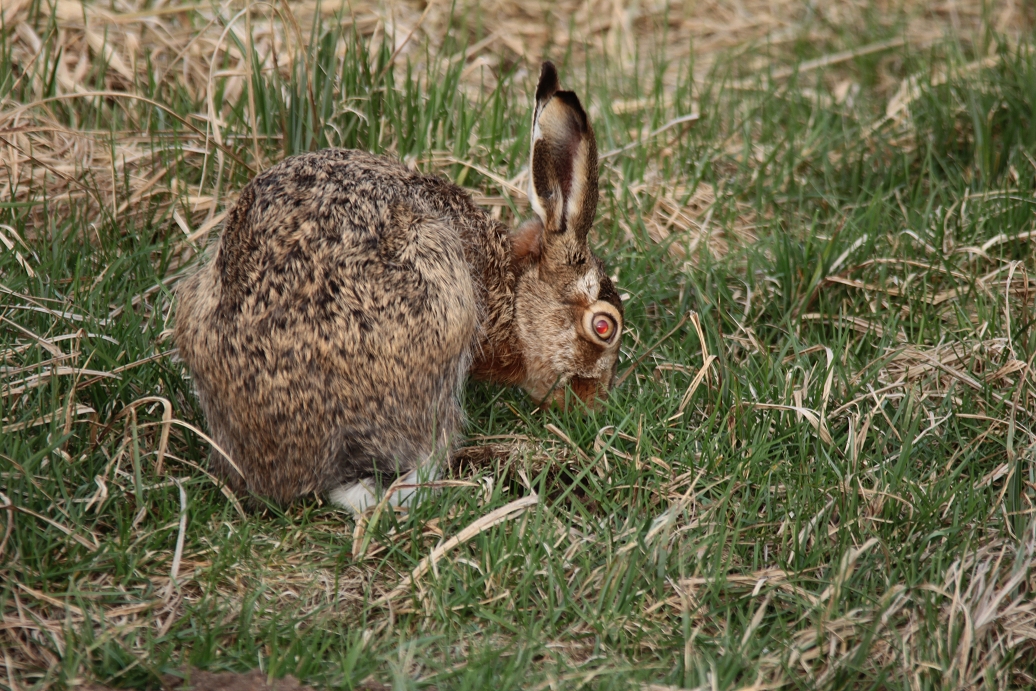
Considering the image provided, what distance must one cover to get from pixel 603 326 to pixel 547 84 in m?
0.92

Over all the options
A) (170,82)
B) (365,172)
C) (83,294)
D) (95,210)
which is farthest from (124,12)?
(365,172)

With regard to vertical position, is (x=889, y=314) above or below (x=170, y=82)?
below

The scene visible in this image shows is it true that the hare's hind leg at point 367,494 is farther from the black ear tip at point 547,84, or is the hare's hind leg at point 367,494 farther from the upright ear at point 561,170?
the black ear tip at point 547,84

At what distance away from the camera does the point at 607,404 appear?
12.4ft

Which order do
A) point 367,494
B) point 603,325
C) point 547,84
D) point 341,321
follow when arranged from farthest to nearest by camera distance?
point 603,325
point 547,84
point 367,494
point 341,321

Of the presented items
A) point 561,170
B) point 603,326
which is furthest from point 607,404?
point 561,170

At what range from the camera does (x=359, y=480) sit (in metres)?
3.44

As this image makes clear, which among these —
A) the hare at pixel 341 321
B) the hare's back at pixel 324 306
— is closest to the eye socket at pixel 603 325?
the hare at pixel 341 321

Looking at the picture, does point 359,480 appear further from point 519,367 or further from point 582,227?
point 582,227

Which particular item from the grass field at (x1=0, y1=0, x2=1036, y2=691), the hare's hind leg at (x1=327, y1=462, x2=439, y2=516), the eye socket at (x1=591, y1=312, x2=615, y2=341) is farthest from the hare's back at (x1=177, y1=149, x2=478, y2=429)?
the eye socket at (x1=591, y1=312, x2=615, y2=341)

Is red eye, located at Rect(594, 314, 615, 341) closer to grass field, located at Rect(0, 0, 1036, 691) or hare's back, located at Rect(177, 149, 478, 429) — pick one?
grass field, located at Rect(0, 0, 1036, 691)

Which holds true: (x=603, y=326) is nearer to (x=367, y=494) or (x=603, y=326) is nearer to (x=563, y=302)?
(x=563, y=302)

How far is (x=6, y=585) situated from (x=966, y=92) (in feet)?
16.0

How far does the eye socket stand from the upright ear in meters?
0.24
